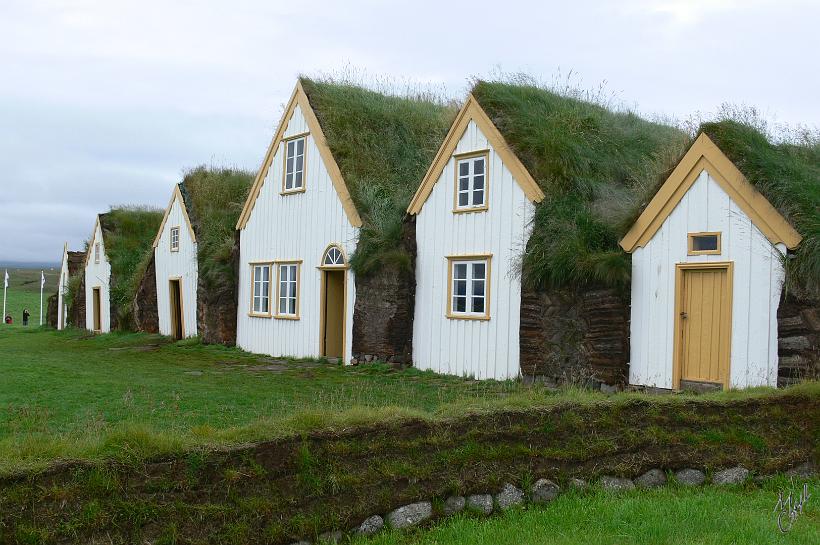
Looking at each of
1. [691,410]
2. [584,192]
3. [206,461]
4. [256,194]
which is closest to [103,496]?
[206,461]

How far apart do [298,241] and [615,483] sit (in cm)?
1524

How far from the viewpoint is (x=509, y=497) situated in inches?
297

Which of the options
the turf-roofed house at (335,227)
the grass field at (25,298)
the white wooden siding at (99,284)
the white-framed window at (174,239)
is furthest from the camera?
the grass field at (25,298)

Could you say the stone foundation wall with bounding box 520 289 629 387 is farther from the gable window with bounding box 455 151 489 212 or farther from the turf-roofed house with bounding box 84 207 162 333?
the turf-roofed house with bounding box 84 207 162 333

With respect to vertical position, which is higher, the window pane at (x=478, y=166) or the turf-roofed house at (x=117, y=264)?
the window pane at (x=478, y=166)

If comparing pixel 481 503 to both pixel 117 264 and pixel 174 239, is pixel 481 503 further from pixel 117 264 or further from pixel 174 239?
pixel 117 264

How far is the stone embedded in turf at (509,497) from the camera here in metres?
7.48

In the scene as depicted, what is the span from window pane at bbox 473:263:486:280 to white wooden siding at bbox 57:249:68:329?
31.8 meters

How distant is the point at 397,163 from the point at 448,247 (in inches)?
193

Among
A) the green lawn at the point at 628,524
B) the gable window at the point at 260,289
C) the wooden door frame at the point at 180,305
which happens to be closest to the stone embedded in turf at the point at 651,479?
A: the green lawn at the point at 628,524

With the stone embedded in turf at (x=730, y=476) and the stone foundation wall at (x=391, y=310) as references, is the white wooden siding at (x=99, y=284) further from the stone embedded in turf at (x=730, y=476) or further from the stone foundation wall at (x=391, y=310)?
the stone embedded in turf at (x=730, y=476)

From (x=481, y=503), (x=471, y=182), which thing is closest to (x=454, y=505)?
(x=481, y=503)

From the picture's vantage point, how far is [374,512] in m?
6.96

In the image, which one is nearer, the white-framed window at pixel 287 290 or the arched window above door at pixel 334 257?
the arched window above door at pixel 334 257
